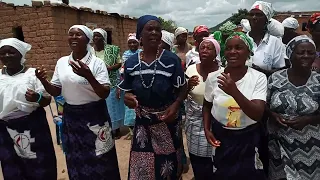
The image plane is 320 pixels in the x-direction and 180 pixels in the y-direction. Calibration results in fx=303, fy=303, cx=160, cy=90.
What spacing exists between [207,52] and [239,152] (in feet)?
3.46

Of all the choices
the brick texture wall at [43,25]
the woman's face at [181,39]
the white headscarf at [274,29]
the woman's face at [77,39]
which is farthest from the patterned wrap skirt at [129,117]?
the brick texture wall at [43,25]

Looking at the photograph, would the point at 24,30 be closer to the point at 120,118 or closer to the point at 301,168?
the point at 120,118

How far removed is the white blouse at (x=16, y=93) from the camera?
2.83m

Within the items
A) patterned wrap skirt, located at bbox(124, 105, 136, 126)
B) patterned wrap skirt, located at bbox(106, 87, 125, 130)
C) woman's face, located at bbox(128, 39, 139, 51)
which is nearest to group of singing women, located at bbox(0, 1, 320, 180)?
patterned wrap skirt, located at bbox(124, 105, 136, 126)

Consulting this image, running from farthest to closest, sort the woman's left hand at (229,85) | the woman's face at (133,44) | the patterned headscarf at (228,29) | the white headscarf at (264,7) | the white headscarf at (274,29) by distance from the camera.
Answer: the woman's face at (133,44)
the patterned headscarf at (228,29)
the white headscarf at (274,29)
the white headscarf at (264,7)
the woman's left hand at (229,85)

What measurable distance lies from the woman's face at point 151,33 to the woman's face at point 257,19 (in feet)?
3.32

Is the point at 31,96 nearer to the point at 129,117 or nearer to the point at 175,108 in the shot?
the point at 175,108

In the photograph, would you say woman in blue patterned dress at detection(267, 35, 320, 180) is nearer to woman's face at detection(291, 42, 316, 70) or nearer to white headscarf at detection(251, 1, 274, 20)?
woman's face at detection(291, 42, 316, 70)

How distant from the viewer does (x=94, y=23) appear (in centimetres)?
1213

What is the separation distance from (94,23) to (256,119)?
10854 millimetres

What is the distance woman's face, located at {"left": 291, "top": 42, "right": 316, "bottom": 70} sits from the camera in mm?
2273

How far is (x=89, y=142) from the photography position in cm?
288

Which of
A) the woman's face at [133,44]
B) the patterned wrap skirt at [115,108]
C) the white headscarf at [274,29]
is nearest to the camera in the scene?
the white headscarf at [274,29]

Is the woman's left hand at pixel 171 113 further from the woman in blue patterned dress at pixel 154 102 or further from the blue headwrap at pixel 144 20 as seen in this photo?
the blue headwrap at pixel 144 20
